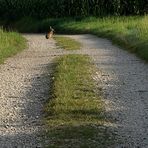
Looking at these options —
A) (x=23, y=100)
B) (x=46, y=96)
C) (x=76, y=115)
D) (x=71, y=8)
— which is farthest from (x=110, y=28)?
(x=76, y=115)

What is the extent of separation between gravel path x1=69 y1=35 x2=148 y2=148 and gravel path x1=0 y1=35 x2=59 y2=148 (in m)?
1.32

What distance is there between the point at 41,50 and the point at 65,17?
22.9 meters

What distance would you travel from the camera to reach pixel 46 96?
10922 millimetres

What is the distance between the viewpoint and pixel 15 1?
168 feet

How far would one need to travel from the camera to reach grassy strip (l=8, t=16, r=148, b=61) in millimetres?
21094

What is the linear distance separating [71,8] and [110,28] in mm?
15747

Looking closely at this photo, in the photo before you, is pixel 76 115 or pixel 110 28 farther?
pixel 110 28

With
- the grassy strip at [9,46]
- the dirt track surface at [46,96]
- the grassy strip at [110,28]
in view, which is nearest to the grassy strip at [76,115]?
the dirt track surface at [46,96]

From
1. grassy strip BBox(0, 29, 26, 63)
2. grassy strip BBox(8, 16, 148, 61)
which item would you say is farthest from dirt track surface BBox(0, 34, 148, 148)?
grassy strip BBox(8, 16, 148, 61)

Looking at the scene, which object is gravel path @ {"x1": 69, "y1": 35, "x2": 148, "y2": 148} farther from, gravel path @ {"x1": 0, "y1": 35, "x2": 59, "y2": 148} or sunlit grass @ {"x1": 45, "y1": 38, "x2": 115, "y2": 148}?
gravel path @ {"x1": 0, "y1": 35, "x2": 59, "y2": 148}

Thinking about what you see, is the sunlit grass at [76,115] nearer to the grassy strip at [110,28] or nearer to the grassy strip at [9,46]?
the grassy strip at [110,28]

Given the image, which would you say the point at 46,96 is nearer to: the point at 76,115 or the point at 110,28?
the point at 76,115

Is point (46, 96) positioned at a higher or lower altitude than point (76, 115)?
lower

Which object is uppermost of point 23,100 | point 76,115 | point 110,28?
point 76,115
